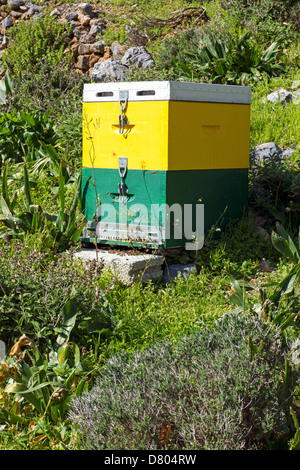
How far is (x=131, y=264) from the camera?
14.1 ft

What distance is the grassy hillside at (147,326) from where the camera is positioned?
7.86ft

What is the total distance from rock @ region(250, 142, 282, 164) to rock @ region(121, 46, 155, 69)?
3.54 metres

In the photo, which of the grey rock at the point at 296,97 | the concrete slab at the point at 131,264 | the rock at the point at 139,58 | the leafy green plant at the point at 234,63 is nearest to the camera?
the concrete slab at the point at 131,264

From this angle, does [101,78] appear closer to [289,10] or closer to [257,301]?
[289,10]

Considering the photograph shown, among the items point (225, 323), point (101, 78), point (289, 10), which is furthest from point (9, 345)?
point (289, 10)

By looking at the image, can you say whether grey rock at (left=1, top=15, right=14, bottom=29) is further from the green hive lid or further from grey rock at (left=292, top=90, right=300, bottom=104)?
the green hive lid

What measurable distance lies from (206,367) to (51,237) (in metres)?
2.25

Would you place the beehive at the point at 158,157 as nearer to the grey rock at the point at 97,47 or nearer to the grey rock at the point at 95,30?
the grey rock at the point at 97,47

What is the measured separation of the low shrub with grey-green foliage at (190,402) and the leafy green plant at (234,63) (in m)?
5.95

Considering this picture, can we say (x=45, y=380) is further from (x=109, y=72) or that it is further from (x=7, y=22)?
(x=7, y=22)

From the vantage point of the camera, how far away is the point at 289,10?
9.57 m

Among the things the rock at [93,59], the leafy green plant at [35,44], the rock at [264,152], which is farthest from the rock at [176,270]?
the rock at [93,59]

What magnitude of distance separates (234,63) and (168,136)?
169 inches

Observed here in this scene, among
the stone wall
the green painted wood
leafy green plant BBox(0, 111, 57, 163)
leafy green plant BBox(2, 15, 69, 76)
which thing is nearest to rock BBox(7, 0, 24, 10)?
the stone wall
